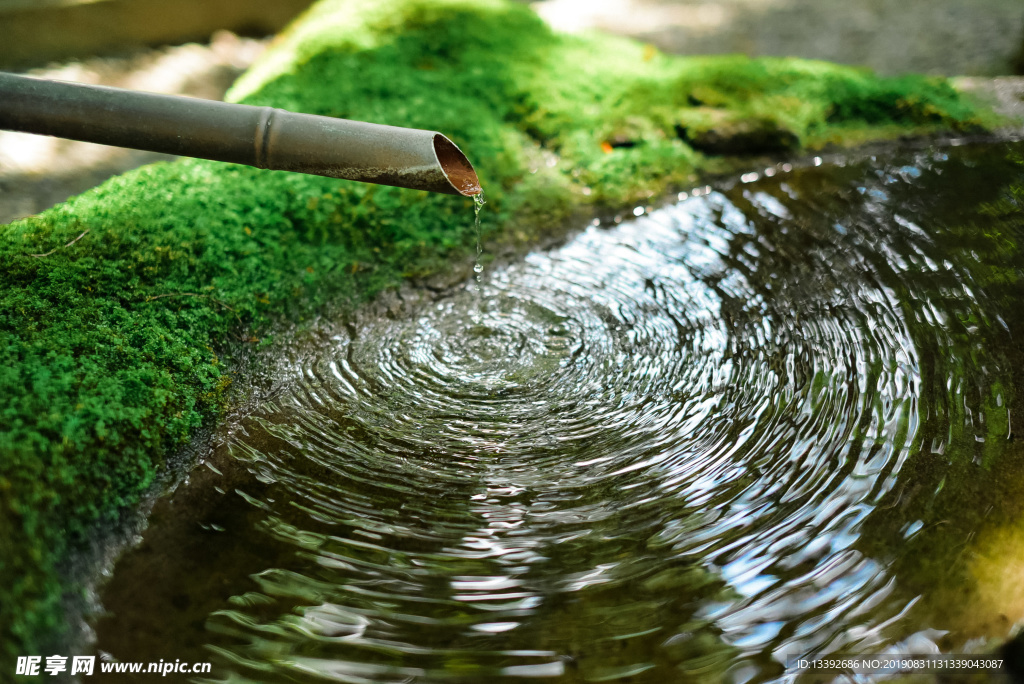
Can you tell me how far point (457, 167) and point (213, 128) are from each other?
1.11m

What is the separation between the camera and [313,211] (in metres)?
4.37

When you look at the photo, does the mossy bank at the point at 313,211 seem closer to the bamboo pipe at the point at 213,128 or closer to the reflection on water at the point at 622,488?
the reflection on water at the point at 622,488

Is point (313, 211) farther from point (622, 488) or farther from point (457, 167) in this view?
point (622, 488)

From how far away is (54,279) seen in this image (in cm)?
327

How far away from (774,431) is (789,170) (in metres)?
3.21

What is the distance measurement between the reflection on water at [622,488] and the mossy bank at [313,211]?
34 cm

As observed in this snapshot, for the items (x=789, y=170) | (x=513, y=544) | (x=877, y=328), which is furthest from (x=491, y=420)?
(x=789, y=170)

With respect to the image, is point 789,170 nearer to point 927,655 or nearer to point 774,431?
point 774,431

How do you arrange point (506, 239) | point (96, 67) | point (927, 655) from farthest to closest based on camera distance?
point (96, 67), point (506, 239), point (927, 655)

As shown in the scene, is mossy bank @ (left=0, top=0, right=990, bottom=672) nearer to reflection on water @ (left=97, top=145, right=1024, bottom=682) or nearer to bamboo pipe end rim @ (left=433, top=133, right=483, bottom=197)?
reflection on water @ (left=97, top=145, right=1024, bottom=682)

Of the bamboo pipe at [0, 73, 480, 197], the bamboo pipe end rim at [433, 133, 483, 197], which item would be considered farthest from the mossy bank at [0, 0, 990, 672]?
the bamboo pipe end rim at [433, 133, 483, 197]

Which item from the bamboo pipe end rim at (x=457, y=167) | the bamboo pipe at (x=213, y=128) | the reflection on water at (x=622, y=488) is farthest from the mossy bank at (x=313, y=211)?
the bamboo pipe end rim at (x=457, y=167)

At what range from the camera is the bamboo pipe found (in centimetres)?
282

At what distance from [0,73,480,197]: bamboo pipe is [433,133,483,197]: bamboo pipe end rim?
232 mm
